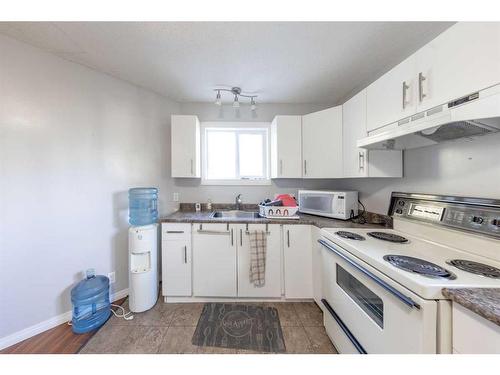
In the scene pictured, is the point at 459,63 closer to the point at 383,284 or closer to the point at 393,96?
the point at 393,96

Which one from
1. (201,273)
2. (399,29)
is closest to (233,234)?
(201,273)

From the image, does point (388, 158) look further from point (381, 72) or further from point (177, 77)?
point (177, 77)

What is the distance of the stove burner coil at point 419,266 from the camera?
820 millimetres

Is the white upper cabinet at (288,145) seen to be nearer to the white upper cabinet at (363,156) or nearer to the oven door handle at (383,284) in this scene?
the white upper cabinet at (363,156)

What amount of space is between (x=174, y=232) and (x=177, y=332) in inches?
34.4

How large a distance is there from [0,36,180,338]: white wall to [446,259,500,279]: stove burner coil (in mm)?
2718

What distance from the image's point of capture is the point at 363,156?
5.40 ft

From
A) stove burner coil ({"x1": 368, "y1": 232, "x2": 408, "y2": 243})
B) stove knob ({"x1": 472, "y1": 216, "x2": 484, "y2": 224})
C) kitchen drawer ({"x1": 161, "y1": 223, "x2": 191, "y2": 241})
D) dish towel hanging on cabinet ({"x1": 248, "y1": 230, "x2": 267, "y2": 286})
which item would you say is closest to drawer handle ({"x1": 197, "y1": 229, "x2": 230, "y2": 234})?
kitchen drawer ({"x1": 161, "y1": 223, "x2": 191, "y2": 241})

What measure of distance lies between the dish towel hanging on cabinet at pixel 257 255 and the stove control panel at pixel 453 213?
1200 mm

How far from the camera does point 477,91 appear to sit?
0.83m

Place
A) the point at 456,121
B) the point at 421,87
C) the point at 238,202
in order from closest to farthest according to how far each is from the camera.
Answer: the point at 456,121
the point at 421,87
the point at 238,202

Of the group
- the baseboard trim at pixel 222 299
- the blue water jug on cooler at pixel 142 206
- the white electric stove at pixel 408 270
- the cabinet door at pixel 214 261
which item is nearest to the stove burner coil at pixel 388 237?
the white electric stove at pixel 408 270

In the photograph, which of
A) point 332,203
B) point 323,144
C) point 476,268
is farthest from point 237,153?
point 476,268

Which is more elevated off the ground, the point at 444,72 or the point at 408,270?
the point at 444,72
